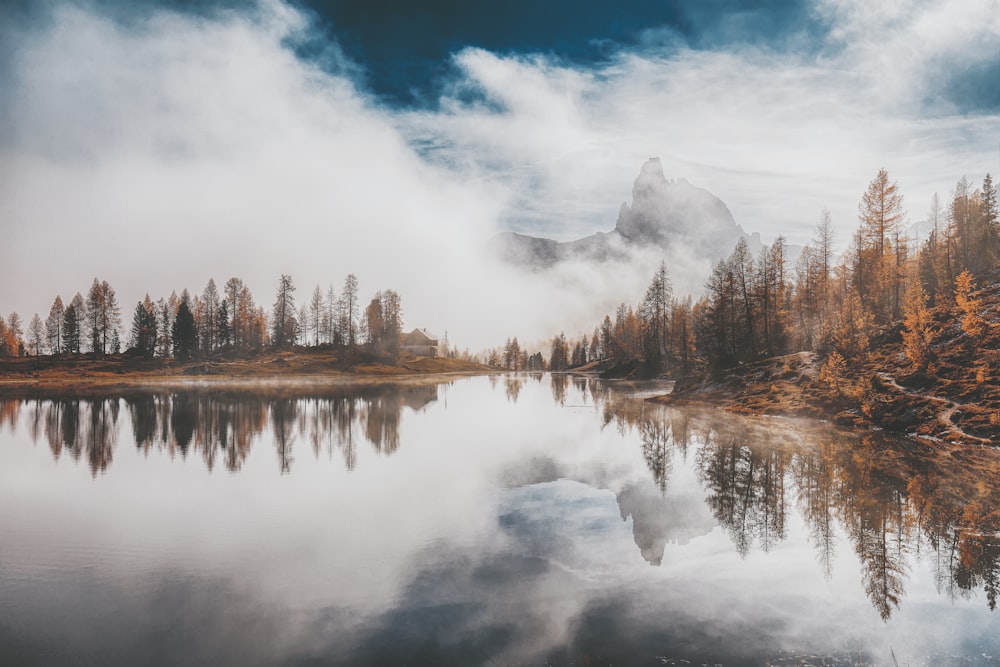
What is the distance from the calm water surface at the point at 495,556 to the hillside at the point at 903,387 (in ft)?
23.7

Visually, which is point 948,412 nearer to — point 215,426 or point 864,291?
point 864,291

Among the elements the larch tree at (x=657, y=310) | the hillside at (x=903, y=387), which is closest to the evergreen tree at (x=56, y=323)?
the larch tree at (x=657, y=310)

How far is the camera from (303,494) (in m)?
19.8

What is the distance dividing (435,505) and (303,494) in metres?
5.52

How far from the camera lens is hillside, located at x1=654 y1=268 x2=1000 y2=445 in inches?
1294

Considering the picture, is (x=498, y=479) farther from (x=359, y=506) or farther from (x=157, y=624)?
(x=157, y=624)

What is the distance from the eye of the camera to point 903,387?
3981cm

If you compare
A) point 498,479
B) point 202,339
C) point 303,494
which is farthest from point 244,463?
point 202,339

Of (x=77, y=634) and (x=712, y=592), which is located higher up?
(x=77, y=634)

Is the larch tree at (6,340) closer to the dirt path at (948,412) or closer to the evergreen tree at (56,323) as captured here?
the evergreen tree at (56,323)

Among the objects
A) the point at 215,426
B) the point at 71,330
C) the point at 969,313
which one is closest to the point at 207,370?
the point at 71,330

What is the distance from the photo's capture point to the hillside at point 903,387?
3288 centimetres

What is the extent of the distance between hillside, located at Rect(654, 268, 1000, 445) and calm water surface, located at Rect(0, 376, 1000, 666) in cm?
723

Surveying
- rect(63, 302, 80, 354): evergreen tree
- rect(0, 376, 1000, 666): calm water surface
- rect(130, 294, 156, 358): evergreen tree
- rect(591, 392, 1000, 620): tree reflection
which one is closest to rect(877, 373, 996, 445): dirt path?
rect(591, 392, 1000, 620): tree reflection
